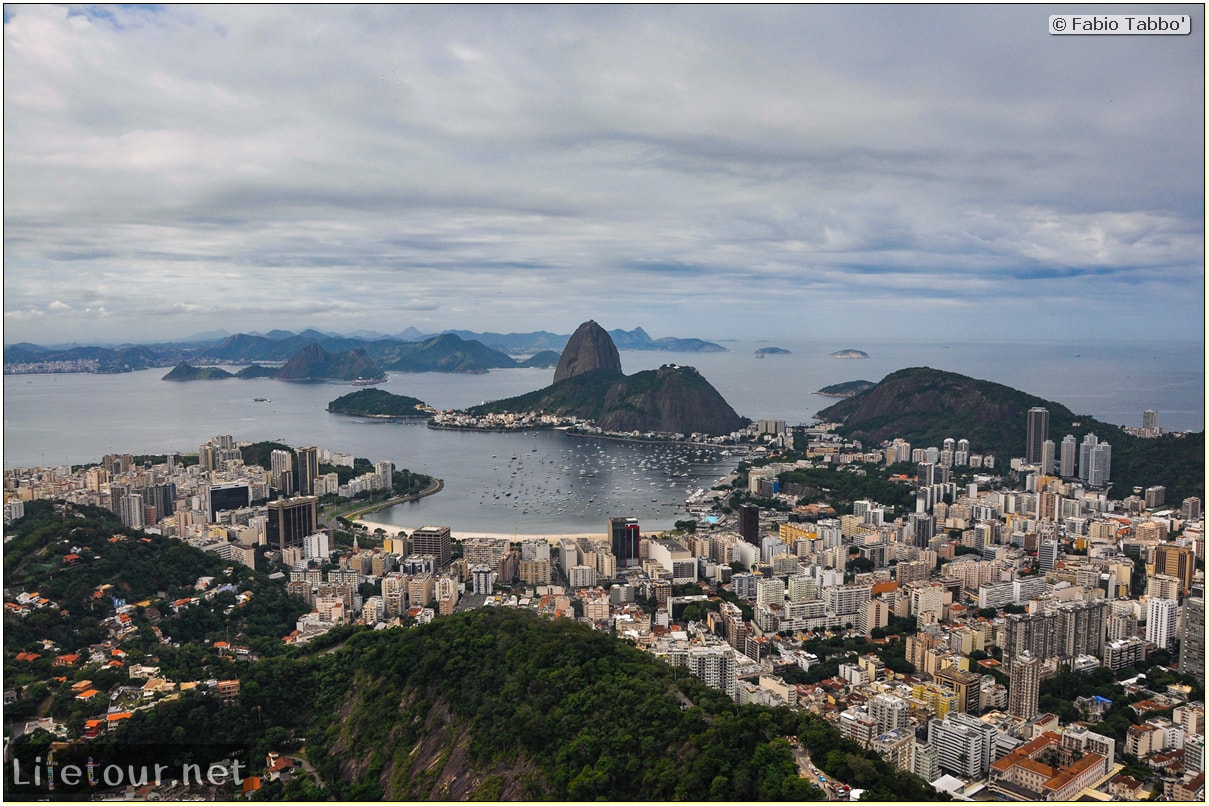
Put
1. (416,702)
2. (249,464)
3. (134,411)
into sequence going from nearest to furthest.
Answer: (416,702)
(249,464)
(134,411)

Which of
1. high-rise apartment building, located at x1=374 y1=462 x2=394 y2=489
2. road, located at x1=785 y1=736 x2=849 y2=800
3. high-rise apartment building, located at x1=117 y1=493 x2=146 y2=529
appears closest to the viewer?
road, located at x1=785 y1=736 x2=849 y2=800

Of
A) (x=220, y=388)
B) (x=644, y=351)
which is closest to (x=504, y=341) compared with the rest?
(x=644, y=351)

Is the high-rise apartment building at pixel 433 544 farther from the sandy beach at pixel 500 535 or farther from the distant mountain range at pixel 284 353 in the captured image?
the distant mountain range at pixel 284 353

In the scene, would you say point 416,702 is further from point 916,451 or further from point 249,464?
point 916,451

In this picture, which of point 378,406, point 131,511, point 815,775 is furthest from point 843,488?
point 378,406

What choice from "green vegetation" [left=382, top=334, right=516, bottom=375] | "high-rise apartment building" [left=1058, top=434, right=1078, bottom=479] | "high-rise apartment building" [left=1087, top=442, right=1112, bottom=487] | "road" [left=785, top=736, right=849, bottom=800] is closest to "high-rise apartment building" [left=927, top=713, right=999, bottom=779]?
"road" [left=785, top=736, right=849, bottom=800]

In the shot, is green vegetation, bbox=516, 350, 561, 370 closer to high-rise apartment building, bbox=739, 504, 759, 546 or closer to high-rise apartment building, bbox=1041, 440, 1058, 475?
high-rise apartment building, bbox=1041, 440, 1058, 475
